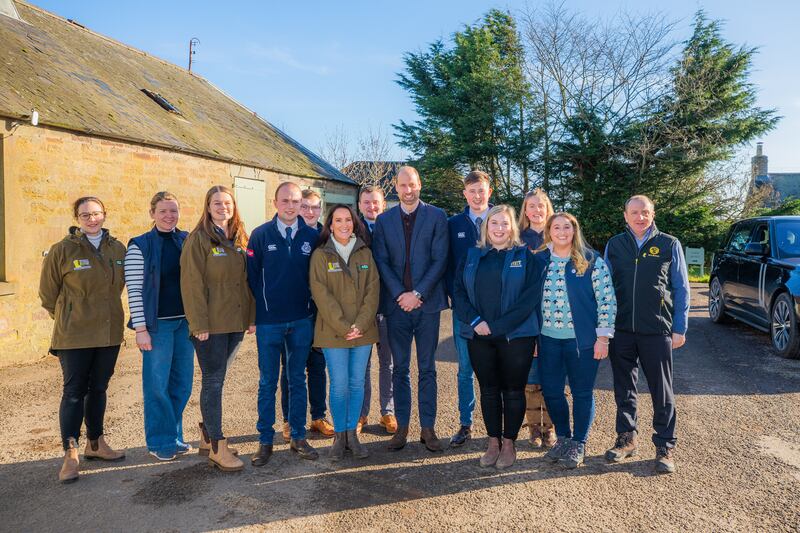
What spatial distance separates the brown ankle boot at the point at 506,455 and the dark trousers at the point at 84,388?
2.99m

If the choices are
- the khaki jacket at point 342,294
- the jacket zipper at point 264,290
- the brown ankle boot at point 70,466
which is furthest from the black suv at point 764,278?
the brown ankle boot at point 70,466

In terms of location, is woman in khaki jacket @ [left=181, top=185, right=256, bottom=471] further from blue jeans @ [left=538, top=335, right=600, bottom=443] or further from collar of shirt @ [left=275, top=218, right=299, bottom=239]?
blue jeans @ [left=538, top=335, right=600, bottom=443]

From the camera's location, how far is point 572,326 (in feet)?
12.9

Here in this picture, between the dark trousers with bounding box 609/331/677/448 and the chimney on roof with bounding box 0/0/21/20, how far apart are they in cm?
1212

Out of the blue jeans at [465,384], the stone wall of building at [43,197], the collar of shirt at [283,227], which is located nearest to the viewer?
the collar of shirt at [283,227]

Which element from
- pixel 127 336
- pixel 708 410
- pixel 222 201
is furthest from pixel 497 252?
pixel 127 336

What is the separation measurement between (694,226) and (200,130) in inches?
697

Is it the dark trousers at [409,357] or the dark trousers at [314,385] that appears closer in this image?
the dark trousers at [409,357]

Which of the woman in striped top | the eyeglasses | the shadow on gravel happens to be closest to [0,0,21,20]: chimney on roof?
the eyeglasses

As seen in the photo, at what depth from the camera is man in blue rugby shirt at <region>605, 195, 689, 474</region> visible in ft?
12.8

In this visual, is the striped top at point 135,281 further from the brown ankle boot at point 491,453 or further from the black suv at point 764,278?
the black suv at point 764,278

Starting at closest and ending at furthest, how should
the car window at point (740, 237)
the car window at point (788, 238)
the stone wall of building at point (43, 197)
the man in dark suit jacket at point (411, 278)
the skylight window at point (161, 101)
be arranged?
the man in dark suit jacket at point (411, 278) → the stone wall of building at point (43, 197) → the car window at point (788, 238) → the car window at point (740, 237) → the skylight window at point (161, 101)

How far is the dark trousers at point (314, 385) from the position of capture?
4523mm

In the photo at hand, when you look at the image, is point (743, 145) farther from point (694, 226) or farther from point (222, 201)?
point (222, 201)
